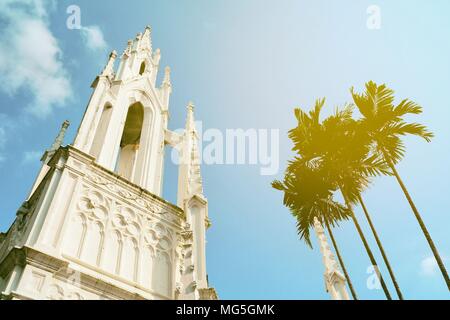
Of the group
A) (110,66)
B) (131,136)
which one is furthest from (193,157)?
(110,66)

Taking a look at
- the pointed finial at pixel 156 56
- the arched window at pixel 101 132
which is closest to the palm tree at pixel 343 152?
the arched window at pixel 101 132

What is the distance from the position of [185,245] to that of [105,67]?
9.87 m

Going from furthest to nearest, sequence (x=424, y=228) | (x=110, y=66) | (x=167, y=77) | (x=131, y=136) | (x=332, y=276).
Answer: (x=167, y=77) < (x=131, y=136) < (x=110, y=66) < (x=332, y=276) < (x=424, y=228)

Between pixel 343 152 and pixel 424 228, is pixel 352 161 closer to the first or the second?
pixel 343 152

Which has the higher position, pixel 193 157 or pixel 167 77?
pixel 167 77

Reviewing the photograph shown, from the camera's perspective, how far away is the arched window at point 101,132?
12.3 m

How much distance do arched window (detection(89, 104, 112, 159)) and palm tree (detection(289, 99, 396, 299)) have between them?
25.9 feet

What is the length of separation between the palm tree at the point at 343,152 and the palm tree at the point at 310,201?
50cm

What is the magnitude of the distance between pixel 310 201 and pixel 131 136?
369 inches

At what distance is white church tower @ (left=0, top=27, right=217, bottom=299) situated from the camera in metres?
7.72

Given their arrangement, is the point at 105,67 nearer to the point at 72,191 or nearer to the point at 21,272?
the point at 72,191

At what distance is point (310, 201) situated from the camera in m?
13.6

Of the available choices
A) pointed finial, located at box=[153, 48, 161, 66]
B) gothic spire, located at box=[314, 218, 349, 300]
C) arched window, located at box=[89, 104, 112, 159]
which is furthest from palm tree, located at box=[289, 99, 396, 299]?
pointed finial, located at box=[153, 48, 161, 66]

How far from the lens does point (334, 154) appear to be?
1325cm
